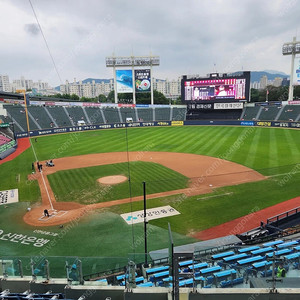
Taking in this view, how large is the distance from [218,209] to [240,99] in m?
55.8

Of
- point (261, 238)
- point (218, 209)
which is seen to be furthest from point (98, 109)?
point (261, 238)

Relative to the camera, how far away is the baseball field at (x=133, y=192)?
49.8ft

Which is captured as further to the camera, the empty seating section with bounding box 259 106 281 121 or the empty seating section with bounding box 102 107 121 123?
the empty seating section with bounding box 102 107 121 123

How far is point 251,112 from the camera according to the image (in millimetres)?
75188

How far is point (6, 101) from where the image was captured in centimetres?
6212

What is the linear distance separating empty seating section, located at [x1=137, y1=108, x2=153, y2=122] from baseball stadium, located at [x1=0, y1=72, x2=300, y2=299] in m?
35.0

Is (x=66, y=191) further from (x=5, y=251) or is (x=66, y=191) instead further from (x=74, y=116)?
(x=74, y=116)

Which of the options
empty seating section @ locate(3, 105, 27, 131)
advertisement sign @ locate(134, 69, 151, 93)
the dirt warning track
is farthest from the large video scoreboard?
empty seating section @ locate(3, 105, 27, 131)

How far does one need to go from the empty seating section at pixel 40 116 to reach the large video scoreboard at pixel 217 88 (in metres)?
36.6

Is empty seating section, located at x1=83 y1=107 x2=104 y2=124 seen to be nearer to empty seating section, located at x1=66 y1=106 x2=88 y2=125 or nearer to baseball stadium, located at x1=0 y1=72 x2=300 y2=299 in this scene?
empty seating section, located at x1=66 y1=106 x2=88 y2=125

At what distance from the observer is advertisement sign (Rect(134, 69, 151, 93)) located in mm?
79562

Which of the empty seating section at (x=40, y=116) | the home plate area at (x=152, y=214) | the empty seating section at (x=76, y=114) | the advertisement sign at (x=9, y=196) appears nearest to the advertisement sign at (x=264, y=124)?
the empty seating section at (x=76, y=114)

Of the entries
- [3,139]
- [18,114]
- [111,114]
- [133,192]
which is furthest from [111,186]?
[111,114]

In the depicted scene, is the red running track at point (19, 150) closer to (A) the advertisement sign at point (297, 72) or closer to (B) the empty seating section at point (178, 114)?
(B) the empty seating section at point (178, 114)
